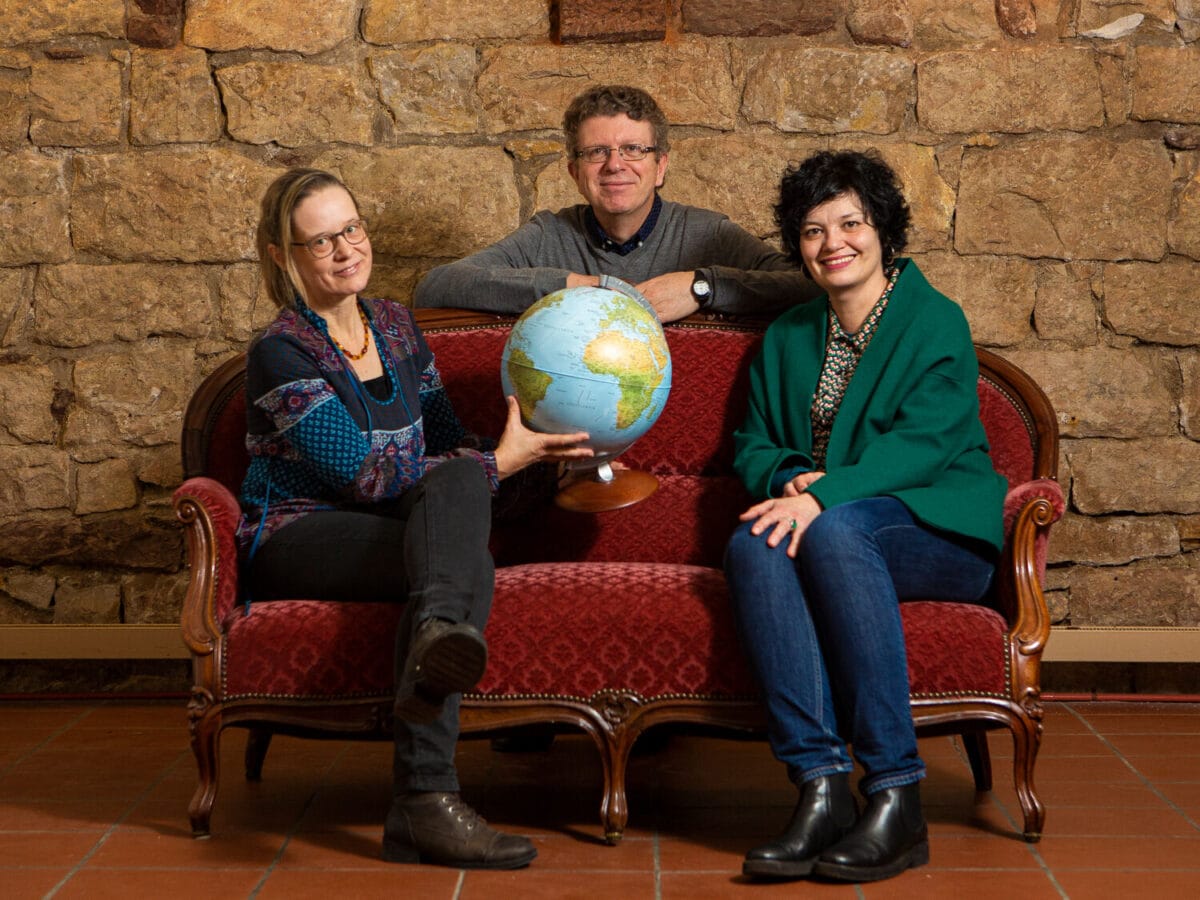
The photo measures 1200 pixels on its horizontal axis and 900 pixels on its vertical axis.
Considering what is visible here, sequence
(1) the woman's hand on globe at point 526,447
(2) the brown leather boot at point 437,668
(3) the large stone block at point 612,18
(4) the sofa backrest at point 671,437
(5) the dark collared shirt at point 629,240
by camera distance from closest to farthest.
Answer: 1. (2) the brown leather boot at point 437,668
2. (1) the woman's hand on globe at point 526,447
3. (4) the sofa backrest at point 671,437
4. (5) the dark collared shirt at point 629,240
5. (3) the large stone block at point 612,18

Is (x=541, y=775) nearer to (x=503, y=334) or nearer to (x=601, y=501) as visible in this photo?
(x=601, y=501)

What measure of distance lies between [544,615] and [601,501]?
1.15ft

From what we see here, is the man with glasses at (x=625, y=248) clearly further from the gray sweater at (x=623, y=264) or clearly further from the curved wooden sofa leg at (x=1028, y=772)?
the curved wooden sofa leg at (x=1028, y=772)

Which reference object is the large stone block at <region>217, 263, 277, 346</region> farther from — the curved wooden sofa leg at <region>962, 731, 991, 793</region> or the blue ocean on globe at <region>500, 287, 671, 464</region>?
the curved wooden sofa leg at <region>962, 731, 991, 793</region>

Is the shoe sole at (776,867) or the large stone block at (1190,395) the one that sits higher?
the large stone block at (1190,395)

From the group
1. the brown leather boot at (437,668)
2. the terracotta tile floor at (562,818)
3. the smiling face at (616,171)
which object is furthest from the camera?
the smiling face at (616,171)

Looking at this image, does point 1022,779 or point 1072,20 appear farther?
point 1072,20

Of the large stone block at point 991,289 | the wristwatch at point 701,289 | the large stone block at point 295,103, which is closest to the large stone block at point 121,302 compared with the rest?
the large stone block at point 295,103

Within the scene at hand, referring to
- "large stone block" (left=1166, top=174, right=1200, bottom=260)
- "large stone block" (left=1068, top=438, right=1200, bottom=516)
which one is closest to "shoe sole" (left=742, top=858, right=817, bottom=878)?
"large stone block" (left=1068, top=438, right=1200, bottom=516)

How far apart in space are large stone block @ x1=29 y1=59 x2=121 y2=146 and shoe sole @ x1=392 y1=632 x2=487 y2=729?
2.51m

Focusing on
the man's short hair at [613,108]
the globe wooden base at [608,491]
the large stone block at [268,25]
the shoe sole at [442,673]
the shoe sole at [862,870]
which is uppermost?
the large stone block at [268,25]

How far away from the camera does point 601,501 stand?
3.05 metres

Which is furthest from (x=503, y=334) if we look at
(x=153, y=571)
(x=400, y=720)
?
(x=153, y=571)

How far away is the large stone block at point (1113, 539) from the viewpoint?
4215 millimetres
